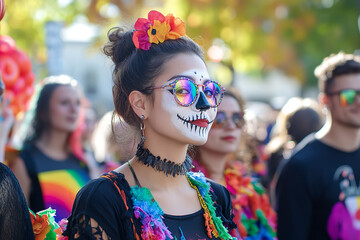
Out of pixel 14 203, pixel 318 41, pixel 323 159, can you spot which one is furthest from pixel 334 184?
pixel 318 41

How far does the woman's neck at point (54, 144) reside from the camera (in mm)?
4652

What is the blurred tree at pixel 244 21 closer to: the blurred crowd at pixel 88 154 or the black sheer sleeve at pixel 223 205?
the blurred crowd at pixel 88 154

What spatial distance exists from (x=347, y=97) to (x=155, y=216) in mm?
2362

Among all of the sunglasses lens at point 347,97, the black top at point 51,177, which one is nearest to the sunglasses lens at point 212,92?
the sunglasses lens at point 347,97

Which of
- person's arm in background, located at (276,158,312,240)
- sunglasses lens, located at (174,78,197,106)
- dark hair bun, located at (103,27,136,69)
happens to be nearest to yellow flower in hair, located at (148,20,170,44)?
dark hair bun, located at (103,27,136,69)

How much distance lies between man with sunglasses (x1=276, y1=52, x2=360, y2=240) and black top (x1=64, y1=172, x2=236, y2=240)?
159 centimetres

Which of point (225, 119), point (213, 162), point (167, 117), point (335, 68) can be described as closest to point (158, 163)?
point (167, 117)

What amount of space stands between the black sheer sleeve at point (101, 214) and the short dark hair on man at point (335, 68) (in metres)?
2.55

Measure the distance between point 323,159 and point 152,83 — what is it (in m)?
1.94

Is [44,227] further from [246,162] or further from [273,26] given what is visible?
[273,26]

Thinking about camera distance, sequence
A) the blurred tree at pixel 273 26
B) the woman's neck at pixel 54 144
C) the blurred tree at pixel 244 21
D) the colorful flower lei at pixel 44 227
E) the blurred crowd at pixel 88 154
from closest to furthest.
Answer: the colorful flower lei at pixel 44 227 < the blurred crowd at pixel 88 154 < the woman's neck at pixel 54 144 < the blurred tree at pixel 244 21 < the blurred tree at pixel 273 26

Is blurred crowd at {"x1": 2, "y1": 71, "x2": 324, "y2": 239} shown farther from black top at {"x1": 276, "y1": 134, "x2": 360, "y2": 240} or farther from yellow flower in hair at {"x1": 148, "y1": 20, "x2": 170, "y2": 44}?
yellow flower in hair at {"x1": 148, "y1": 20, "x2": 170, "y2": 44}

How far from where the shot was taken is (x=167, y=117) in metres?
2.36

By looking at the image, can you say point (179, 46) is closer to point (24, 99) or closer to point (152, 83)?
point (152, 83)
